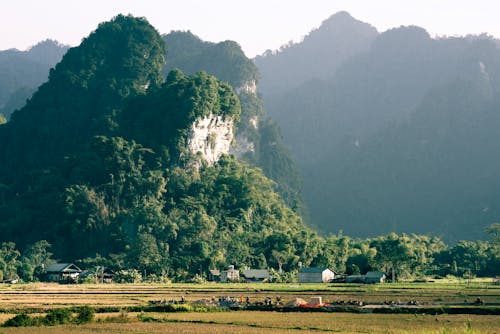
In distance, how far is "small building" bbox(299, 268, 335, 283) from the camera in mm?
110500

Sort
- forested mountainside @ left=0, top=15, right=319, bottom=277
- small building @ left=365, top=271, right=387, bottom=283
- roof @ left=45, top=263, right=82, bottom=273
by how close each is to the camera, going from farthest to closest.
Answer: forested mountainside @ left=0, top=15, right=319, bottom=277
roof @ left=45, top=263, right=82, bottom=273
small building @ left=365, top=271, right=387, bottom=283

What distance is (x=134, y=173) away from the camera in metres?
139

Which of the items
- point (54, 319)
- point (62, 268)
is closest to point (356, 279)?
point (62, 268)

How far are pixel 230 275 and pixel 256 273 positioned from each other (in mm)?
4238

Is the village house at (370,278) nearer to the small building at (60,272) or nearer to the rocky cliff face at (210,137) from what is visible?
the small building at (60,272)

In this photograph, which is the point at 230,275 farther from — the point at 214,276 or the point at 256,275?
the point at 256,275

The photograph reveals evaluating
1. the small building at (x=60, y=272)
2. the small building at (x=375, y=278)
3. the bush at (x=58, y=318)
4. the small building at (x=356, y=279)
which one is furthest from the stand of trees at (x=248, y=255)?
the bush at (x=58, y=318)

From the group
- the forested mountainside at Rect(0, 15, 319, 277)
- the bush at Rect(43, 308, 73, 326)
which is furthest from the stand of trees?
the bush at Rect(43, 308, 73, 326)

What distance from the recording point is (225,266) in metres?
122

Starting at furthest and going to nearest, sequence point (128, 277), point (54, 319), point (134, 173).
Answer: point (134, 173) < point (128, 277) < point (54, 319)

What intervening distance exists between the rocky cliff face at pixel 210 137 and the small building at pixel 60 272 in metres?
42.6

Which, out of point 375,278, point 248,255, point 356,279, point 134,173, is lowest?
point 356,279

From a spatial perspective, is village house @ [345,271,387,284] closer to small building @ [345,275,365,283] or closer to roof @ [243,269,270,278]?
small building @ [345,275,365,283]

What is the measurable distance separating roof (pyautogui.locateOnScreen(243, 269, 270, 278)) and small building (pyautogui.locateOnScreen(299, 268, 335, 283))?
5.75m
